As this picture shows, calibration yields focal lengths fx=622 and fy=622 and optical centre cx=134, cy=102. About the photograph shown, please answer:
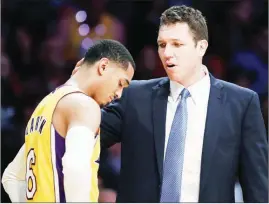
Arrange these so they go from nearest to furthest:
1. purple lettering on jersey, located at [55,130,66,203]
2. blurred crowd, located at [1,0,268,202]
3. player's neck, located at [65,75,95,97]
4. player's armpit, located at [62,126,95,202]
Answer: player's armpit, located at [62,126,95,202]
purple lettering on jersey, located at [55,130,66,203]
player's neck, located at [65,75,95,97]
blurred crowd, located at [1,0,268,202]

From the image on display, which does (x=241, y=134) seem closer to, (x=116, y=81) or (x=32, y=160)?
(x=116, y=81)

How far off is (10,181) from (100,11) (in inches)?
113

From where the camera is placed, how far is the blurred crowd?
16.9 ft

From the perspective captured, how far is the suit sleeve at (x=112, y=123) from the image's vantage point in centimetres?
309

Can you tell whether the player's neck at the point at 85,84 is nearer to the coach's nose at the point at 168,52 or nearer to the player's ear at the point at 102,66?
A: the player's ear at the point at 102,66

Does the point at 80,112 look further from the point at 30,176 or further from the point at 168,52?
the point at 168,52

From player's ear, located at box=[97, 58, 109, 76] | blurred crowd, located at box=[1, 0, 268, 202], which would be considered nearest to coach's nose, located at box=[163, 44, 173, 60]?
player's ear, located at box=[97, 58, 109, 76]

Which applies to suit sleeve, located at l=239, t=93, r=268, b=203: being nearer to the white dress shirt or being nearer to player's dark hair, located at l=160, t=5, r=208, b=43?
the white dress shirt

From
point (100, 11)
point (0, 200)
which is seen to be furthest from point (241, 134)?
point (100, 11)

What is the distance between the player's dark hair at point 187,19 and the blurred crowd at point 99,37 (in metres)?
1.92

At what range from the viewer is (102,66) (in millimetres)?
2627

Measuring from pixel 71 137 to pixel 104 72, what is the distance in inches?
16.7

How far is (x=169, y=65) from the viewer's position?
9.87 feet

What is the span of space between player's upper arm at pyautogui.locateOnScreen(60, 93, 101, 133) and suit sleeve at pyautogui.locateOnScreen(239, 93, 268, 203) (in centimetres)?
91
